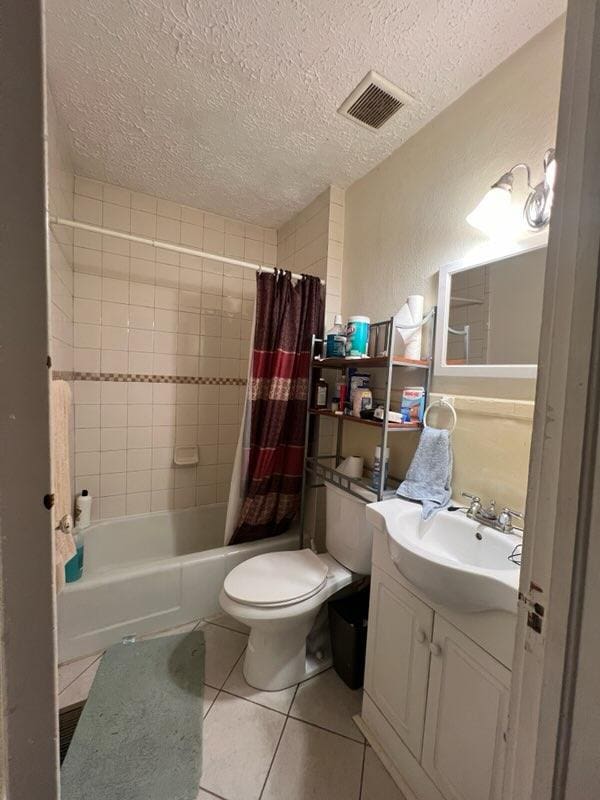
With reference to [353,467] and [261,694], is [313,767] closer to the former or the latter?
[261,694]

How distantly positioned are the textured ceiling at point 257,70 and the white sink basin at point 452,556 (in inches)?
60.9

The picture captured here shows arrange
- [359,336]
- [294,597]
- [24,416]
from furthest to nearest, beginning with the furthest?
[359,336] < [294,597] < [24,416]

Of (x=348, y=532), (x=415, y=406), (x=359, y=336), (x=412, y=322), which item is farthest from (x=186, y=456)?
(x=412, y=322)

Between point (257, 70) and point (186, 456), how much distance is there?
2.03 meters

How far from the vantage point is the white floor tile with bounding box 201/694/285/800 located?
3.40ft

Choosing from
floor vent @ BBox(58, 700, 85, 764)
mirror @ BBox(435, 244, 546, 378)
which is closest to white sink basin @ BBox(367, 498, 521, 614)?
mirror @ BBox(435, 244, 546, 378)

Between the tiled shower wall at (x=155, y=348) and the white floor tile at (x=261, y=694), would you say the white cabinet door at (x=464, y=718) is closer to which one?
the white floor tile at (x=261, y=694)

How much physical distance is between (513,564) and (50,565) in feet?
3.44

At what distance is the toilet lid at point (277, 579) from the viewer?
1273 millimetres

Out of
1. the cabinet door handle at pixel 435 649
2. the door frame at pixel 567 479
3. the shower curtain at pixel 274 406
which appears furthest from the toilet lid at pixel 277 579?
the door frame at pixel 567 479

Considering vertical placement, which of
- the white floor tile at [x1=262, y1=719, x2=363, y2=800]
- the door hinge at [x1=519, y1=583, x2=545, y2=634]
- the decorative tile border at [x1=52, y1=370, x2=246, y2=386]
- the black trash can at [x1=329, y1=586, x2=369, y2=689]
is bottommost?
the white floor tile at [x1=262, y1=719, x2=363, y2=800]

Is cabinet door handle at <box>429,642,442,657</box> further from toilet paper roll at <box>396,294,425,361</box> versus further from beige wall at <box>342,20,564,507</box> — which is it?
toilet paper roll at <box>396,294,425,361</box>

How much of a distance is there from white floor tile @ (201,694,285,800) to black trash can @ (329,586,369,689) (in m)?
0.31

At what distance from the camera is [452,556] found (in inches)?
43.0
